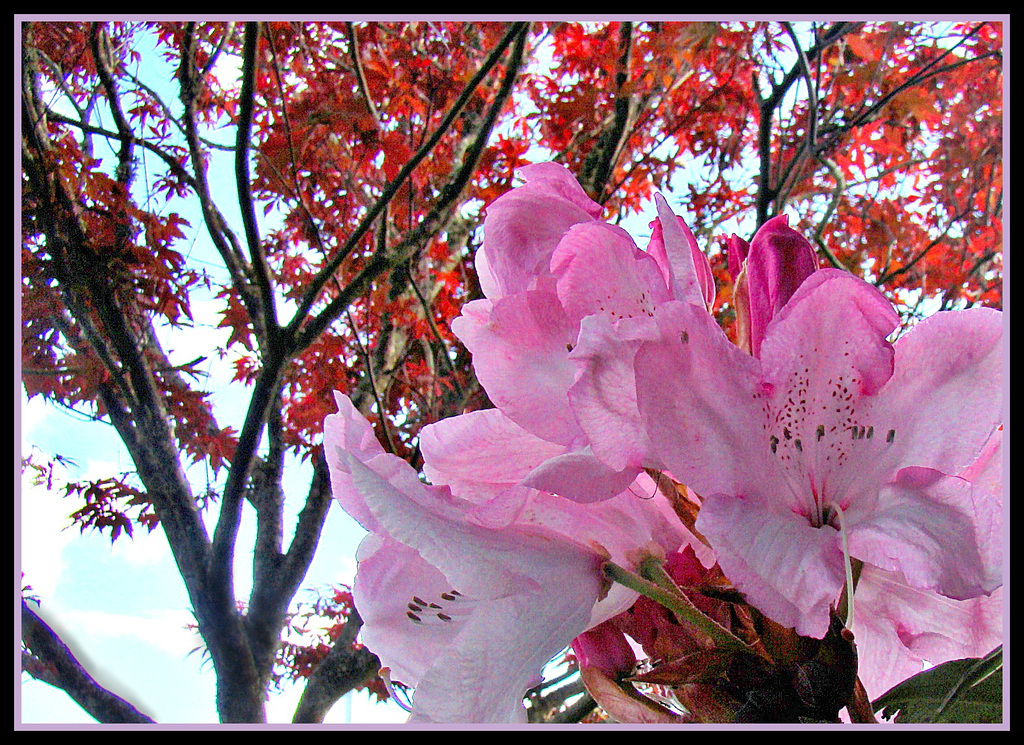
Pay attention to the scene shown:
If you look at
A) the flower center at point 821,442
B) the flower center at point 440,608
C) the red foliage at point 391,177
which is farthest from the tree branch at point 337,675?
the flower center at point 821,442

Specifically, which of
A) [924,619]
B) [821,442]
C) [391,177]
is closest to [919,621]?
[924,619]

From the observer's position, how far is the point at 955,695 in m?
0.28

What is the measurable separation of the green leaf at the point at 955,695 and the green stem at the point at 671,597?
0.25 feet

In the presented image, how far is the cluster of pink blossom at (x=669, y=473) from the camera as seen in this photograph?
0.26m

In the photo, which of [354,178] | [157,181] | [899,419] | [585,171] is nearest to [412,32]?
[354,178]

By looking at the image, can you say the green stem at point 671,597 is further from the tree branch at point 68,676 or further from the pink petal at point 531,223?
the tree branch at point 68,676

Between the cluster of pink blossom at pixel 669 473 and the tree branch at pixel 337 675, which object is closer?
the cluster of pink blossom at pixel 669 473

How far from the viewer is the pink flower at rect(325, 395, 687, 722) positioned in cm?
28

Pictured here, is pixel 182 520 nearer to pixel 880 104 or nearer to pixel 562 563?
pixel 562 563

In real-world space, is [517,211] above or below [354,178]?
below

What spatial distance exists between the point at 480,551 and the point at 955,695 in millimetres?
191

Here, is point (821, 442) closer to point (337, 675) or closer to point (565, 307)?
point (565, 307)

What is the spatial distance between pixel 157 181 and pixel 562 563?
2.16m

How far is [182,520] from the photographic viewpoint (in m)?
2.03
